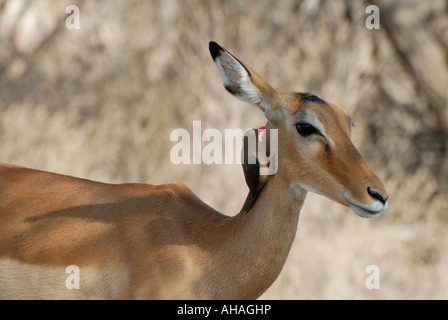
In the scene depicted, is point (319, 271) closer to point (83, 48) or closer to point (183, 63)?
point (183, 63)

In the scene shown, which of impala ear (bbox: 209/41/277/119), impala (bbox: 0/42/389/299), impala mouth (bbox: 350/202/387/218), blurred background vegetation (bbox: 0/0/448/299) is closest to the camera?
impala mouth (bbox: 350/202/387/218)

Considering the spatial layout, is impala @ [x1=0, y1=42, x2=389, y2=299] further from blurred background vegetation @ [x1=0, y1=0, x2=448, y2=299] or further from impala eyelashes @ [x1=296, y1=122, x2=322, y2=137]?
blurred background vegetation @ [x1=0, y1=0, x2=448, y2=299]

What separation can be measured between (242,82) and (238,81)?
28 mm

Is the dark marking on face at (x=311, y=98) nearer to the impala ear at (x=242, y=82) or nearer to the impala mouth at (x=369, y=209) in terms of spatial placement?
the impala ear at (x=242, y=82)

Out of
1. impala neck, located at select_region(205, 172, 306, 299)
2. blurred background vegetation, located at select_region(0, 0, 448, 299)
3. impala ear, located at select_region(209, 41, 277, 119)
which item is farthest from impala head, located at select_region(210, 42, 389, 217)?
blurred background vegetation, located at select_region(0, 0, 448, 299)

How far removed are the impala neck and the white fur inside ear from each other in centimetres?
54

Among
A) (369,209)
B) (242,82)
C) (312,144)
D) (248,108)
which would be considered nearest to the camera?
(369,209)

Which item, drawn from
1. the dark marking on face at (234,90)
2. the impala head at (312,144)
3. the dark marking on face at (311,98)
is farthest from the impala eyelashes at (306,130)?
the dark marking on face at (234,90)

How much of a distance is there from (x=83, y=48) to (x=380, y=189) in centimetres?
548

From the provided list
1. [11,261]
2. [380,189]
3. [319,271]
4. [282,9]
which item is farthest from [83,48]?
[380,189]

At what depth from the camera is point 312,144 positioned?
14.6 feet

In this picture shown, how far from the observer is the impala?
4439 millimetres

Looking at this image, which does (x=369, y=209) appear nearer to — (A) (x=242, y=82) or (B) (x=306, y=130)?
(B) (x=306, y=130)

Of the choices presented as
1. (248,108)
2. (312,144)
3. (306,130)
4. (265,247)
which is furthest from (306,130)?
(248,108)
